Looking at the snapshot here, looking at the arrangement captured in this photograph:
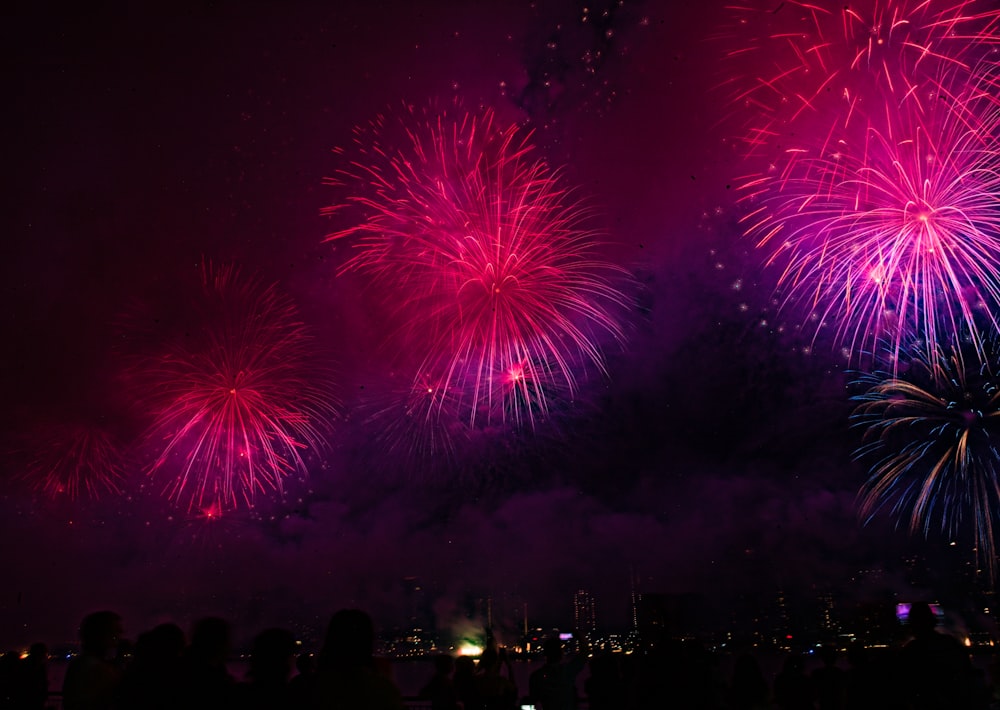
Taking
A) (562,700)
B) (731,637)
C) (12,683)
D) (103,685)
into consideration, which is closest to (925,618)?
(562,700)

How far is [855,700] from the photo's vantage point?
5.16 meters

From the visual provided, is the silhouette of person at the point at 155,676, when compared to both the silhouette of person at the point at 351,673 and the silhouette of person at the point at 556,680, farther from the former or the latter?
the silhouette of person at the point at 556,680

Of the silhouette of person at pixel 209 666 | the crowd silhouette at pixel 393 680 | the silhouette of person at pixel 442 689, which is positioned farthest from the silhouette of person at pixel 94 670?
the silhouette of person at pixel 442 689

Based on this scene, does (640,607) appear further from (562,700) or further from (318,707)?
(318,707)

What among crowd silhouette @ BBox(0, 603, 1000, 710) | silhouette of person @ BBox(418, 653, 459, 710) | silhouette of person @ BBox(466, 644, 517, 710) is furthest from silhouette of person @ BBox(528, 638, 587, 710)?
silhouette of person @ BBox(418, 653, 459, 710)

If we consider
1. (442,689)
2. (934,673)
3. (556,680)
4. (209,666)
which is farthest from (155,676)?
(934,673)

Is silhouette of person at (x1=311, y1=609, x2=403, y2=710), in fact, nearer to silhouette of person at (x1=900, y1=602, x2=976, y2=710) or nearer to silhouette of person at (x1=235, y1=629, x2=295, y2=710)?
silhouette of person at (x1=235, y1=629, x2=295, y2=710)

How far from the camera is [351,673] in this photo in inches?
148

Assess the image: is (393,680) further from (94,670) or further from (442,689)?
(442,689)

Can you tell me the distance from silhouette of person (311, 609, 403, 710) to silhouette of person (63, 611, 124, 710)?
71.6 inches

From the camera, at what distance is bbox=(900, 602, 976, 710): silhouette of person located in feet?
16.5

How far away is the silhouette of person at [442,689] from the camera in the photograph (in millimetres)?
7625

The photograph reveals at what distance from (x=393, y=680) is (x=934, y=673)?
3.65 meters

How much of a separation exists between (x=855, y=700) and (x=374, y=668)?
11.2 ft
